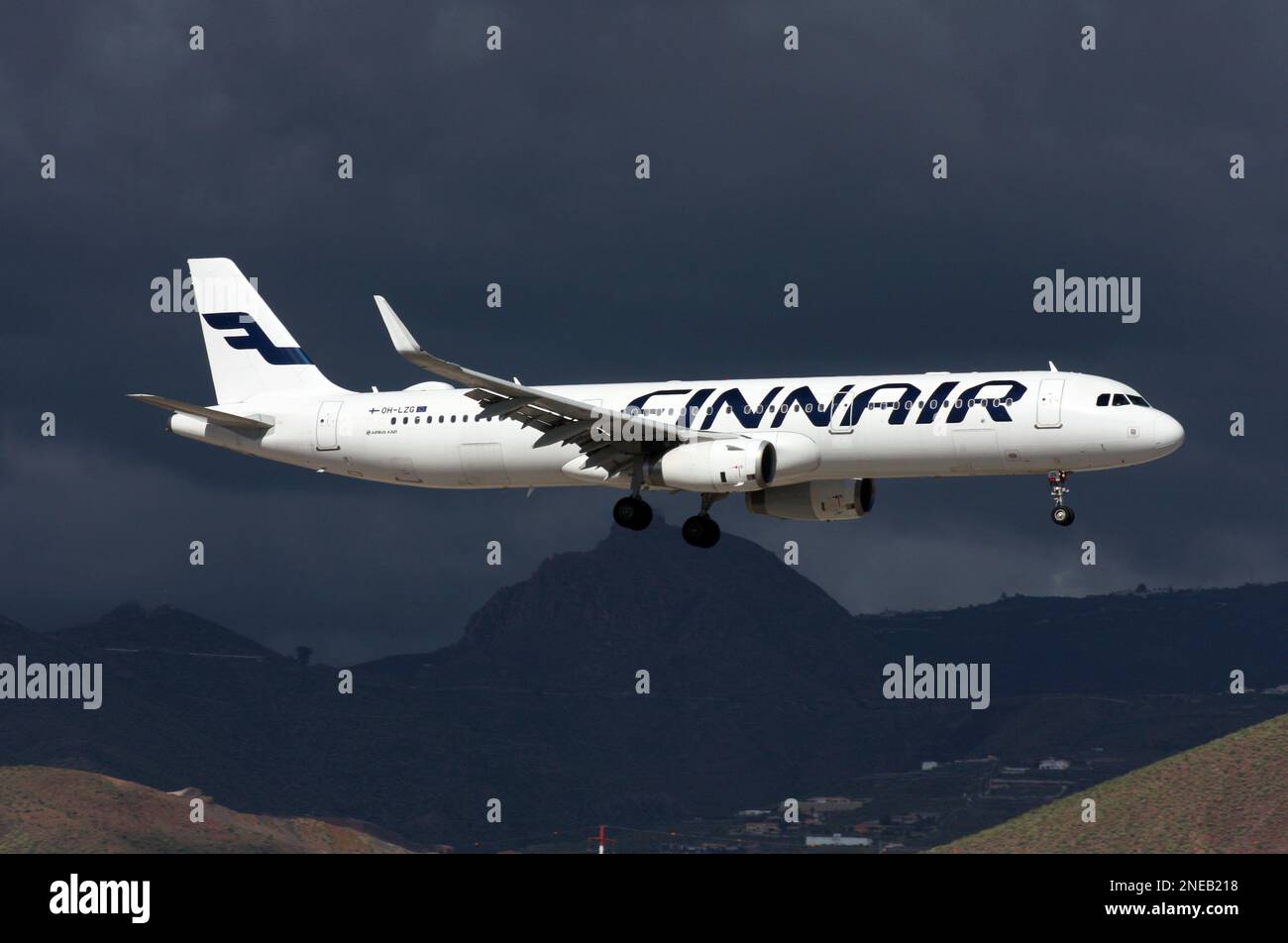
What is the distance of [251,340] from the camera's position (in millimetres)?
81500

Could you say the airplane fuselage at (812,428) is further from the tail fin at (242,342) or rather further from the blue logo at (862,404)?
the tail fin at (242,342)

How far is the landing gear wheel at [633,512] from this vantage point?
70.7 m

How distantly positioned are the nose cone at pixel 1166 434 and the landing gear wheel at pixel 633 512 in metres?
17.8

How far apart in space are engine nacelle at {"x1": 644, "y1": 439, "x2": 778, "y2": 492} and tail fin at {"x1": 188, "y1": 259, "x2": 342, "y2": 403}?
1742 centimetres

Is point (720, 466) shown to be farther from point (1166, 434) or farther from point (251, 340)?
point (251, 340)

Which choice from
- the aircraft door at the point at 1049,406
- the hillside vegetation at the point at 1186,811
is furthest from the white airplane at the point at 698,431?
the hillside vegetation at the point at 1186,811

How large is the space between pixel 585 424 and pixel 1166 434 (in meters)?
19.3

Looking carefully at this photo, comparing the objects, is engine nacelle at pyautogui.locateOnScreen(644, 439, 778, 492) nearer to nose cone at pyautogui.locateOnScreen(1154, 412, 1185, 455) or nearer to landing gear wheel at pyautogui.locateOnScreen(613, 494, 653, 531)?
landing gear wheel at pyautogui.locateOnScreen(613, 494, 653, 531)

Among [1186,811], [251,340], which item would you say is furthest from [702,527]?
[1186,811]

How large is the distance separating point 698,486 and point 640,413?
4400mm

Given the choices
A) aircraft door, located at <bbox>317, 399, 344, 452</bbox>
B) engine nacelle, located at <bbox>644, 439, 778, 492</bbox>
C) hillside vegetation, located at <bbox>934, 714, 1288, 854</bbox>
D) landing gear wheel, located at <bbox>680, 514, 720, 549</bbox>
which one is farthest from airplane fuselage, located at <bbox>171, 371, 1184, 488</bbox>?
hillside vegetation, located at <bbox>934, 714, 1288, 854</bbox>

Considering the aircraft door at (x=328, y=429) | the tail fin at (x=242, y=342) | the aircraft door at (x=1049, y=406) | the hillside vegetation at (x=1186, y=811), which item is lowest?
the hillside vegetation at (x=1186, y=811)
